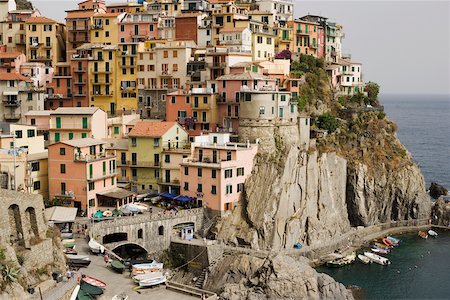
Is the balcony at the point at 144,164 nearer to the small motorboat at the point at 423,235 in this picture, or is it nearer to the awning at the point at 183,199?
the awning at the point at 183,199

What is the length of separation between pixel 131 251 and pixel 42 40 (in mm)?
44613

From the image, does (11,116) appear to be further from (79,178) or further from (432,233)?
(432,233)

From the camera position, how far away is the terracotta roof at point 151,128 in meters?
74.9

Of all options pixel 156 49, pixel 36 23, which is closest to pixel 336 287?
pixel 156 49

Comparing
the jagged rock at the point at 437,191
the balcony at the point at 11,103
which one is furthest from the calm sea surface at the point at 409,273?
the balcony at the point at 11,103

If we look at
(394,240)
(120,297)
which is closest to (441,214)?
(394,240)

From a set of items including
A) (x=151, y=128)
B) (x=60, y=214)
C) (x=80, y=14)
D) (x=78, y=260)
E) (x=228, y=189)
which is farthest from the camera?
(x=80, y=14)

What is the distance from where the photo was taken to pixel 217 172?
6888cm

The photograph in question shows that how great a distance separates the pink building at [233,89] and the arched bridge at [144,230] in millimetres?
14797

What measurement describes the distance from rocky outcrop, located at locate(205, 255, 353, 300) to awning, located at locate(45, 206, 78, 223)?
13.7 meters

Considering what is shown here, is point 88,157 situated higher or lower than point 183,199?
higher

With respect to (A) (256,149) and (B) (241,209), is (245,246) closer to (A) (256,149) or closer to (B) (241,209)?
(B) (241,209)

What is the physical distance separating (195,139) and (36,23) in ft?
124

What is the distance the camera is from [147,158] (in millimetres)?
75062
